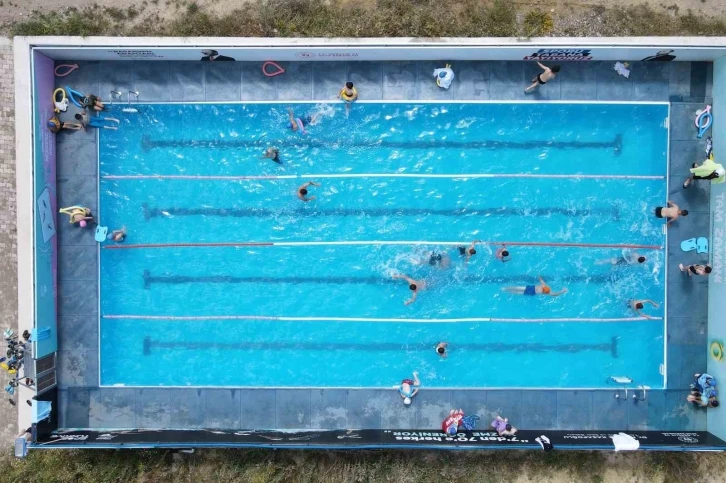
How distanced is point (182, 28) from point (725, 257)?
16152 mm

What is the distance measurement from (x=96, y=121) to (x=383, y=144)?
804cm

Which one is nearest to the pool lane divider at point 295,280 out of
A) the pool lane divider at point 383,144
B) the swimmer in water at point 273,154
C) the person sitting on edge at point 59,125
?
the swimmer in water at point 273,154

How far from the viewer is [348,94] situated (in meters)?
12.2

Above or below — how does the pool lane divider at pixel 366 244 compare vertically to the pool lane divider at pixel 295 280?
above

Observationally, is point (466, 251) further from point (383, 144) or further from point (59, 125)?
point (59, 125)

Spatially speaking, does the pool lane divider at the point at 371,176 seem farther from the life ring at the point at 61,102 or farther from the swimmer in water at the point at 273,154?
the life ring at the point at 61,102

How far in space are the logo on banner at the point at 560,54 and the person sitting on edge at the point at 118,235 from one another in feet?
39.8

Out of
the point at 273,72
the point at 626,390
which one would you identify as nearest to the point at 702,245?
the point at 626,390

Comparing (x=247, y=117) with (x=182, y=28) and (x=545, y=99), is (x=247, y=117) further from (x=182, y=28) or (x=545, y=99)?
(x=545, y=99)

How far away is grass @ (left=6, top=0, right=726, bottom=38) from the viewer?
12398 mm

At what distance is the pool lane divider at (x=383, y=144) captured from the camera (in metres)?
12.6

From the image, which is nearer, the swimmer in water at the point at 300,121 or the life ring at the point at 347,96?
the life ring at the point at 347,96

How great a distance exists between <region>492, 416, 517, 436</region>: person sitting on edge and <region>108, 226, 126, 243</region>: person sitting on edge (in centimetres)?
1152

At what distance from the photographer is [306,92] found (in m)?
12.6
